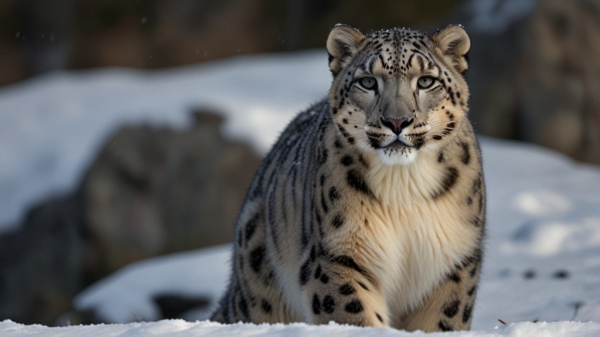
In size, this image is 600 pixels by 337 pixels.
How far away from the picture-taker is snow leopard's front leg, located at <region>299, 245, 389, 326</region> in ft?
10.4

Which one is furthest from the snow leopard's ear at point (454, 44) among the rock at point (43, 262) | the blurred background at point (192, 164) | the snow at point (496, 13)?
the rock at point (43, 262)

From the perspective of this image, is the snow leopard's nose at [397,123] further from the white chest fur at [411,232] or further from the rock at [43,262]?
the rock at [43,262]

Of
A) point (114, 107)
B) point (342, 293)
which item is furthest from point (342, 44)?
point (114, 107)

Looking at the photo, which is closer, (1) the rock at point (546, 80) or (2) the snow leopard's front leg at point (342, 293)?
(2) the snow leopard's front leg at point (342, 293)

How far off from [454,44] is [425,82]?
32 cm

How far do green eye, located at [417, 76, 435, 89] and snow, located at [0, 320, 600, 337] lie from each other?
3.36 ft

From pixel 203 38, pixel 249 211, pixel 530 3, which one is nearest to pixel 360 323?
pixel 249 211

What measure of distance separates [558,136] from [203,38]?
8.27m

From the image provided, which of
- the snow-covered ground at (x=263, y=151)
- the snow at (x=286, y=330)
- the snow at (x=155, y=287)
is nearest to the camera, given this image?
the snow at (x=286, y=330)

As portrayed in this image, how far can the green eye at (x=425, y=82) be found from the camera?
312 cm

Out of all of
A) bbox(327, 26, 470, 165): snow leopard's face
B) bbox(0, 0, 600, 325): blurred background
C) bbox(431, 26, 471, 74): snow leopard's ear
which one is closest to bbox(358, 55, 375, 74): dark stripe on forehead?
bbox(327, 26, 470, 165): snow leopard's face

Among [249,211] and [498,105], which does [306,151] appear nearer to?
[249,211]

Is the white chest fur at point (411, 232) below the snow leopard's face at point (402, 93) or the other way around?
below

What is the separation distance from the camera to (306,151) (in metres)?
3.70
